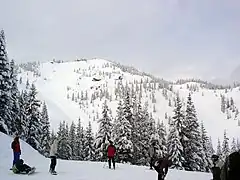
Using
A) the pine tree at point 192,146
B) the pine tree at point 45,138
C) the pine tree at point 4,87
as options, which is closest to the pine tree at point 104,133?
the pine tree at point 192,146

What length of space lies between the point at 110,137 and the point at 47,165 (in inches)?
769

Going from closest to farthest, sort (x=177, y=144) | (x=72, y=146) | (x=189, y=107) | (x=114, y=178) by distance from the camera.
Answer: (x=114, y=178), (x=177, y=144), (x=189, y=107), (x=72, y=146)

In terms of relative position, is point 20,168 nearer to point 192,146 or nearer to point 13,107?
point 13,107

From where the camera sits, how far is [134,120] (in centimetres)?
4362

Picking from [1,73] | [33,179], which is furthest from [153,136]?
[33,179]

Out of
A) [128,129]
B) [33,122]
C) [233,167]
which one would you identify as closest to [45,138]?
[33,122]

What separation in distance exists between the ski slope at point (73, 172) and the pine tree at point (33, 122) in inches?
591

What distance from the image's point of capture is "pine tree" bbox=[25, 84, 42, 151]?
4206cm

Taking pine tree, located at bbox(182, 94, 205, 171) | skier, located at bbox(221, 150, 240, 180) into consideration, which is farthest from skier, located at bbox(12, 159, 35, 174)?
pine tree, located at bbox(182, 94, 205, 171)

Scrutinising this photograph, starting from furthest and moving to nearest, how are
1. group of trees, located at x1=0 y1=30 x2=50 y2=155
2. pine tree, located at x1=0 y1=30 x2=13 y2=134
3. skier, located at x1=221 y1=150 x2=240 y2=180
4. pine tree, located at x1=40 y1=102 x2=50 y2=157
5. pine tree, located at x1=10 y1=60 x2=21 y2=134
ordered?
pine tree, located at x1=40 y1=102 x2=50 y2=157 → pine tree, located at x1=10 y1=60 x2=21 y2=134 → group of trees, located at x1=0 y1=30 x2=50 y2=155 → pine tree, located at x1=0 y1=30 x2=13 y2=134 → skier, located at x1=221 y1=150 x2=240 y2=180

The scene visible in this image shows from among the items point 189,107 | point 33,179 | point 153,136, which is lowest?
point 33,179

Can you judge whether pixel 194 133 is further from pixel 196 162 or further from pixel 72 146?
pixel 72 146

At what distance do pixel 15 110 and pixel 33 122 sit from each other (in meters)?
4.13

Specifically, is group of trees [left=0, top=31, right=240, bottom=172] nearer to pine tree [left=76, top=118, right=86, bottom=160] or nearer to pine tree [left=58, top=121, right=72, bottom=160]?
pine tree [left=58, top=121, right=72, bottom=160]
